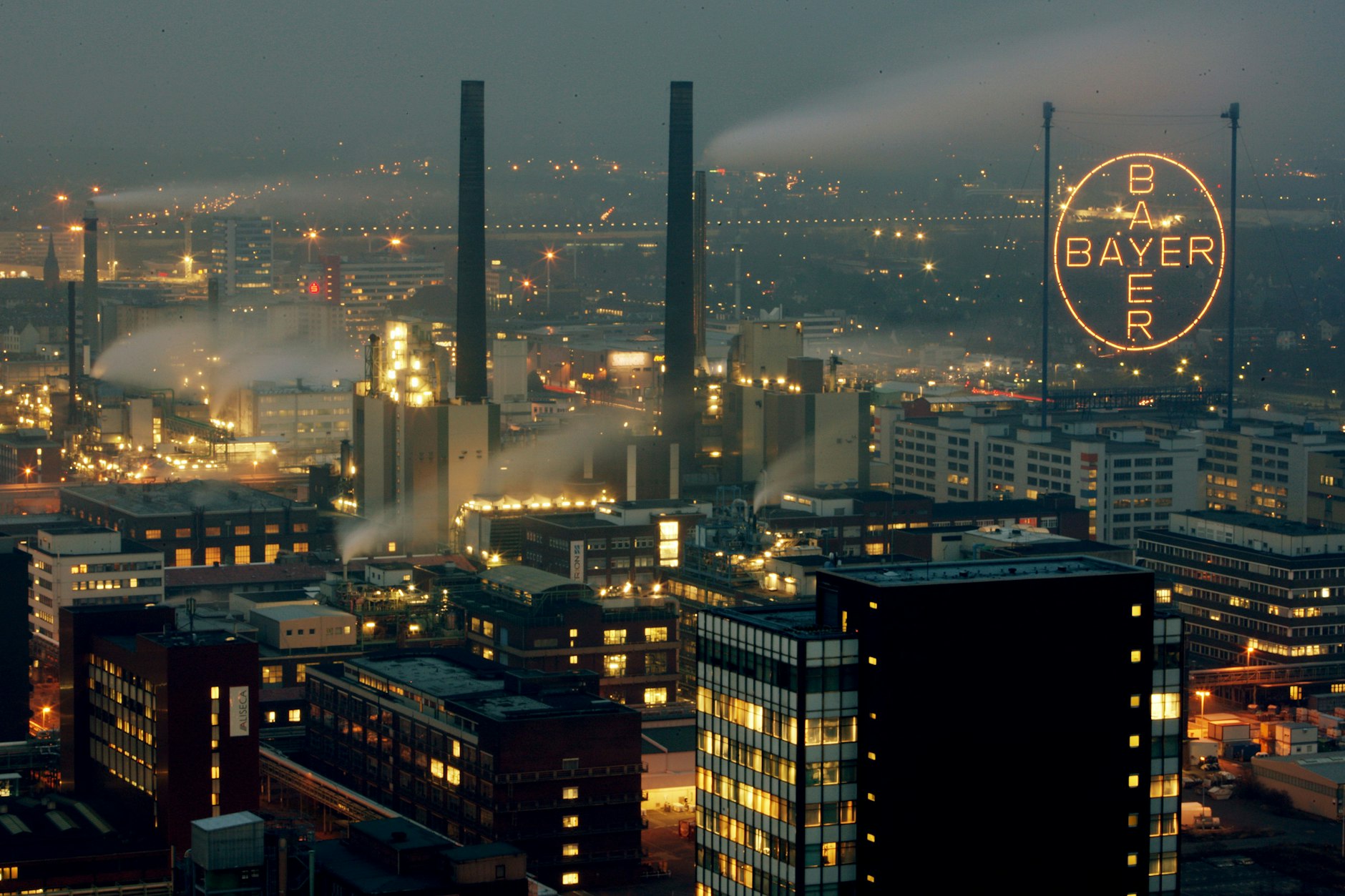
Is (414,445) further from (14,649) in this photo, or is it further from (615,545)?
(14,649)

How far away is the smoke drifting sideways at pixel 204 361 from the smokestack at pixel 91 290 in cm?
59

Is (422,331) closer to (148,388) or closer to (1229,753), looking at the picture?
(1229,753)

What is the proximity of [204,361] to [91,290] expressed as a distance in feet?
14.1

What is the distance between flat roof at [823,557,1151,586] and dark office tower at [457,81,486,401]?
2813 cm

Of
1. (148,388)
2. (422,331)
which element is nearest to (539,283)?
(148,388)

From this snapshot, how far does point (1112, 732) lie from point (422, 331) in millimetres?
28582

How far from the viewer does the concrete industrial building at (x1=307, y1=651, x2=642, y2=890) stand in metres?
27.2

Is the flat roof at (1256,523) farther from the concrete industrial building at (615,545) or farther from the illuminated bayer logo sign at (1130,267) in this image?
the illuminated bayer logo sign at (1130,267)

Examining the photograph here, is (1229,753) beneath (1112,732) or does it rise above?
beneath

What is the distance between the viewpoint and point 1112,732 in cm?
1973

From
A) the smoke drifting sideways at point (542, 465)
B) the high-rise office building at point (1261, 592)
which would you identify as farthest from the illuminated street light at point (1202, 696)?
the smoke drifting sideways at point (542, 465)

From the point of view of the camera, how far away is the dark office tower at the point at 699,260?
56.1 metres

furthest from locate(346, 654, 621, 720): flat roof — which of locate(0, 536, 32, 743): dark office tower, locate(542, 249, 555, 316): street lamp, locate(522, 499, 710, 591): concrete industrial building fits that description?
locate(542, 249, 555, 316): street lamp

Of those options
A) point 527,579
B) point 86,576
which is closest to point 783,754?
point 527,579
